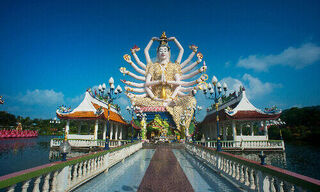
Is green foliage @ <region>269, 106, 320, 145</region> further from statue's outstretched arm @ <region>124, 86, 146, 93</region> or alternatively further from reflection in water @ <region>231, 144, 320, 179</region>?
statue's outstretched arm @ <region>124, 86, 146, 93</region>

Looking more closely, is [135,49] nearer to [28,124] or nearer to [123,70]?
[123,70]

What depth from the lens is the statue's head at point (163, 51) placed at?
27172mm

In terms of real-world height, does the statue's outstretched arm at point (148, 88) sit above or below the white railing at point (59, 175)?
above

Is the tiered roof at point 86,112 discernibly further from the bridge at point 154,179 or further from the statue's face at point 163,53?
the statue's face at point 163,53

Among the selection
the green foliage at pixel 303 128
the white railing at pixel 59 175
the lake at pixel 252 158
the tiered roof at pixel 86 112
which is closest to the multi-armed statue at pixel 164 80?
the tiered roof at pixel 86 112

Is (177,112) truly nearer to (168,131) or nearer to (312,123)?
(168,131)

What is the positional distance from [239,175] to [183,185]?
1.58m

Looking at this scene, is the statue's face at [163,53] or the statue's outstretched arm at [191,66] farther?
the statue's face at [163,53]

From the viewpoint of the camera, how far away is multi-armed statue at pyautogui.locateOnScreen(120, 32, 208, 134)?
25.2 metres

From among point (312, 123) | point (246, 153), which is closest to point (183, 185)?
point (246, 153)

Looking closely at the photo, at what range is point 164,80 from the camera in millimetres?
26031

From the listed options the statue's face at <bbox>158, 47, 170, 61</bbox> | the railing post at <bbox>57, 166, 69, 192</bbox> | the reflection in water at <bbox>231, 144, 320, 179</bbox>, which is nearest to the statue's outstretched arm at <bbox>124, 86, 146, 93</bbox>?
the statue's face at <bbox>158, 47, 170, 61</bbox>

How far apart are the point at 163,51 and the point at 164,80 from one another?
472 cm

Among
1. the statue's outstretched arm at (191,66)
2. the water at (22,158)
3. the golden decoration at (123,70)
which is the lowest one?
the water at (22,158)
